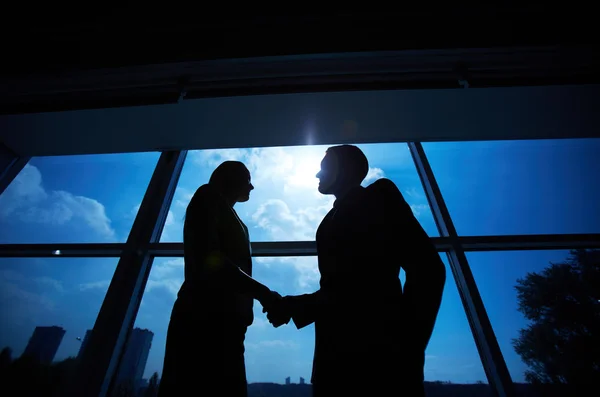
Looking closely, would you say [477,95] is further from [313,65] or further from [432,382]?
[432,382]

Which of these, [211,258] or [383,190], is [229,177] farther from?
[383,190]

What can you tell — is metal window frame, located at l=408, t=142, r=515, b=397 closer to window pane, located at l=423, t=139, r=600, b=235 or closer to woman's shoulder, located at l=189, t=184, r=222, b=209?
window pane, located at l=423, t=139, r=600, b=235

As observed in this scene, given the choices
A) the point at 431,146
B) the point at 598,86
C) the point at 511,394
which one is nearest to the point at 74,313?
the point at 511,394

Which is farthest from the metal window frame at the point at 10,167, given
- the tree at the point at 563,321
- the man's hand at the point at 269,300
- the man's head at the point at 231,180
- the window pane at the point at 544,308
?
the tree at the point at 563,321

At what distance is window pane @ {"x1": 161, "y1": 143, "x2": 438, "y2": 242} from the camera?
206 centimetres

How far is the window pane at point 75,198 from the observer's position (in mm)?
2148

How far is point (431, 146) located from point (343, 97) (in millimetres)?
1199

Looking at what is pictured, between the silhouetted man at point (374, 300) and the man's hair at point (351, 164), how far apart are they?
0.49ft

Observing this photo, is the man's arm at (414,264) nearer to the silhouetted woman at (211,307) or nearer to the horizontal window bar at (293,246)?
the silhouetted woman at (211,307)

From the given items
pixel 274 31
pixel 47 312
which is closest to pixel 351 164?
pixel 274 31

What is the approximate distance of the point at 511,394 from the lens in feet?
4.47

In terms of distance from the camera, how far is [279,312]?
900 millimetres

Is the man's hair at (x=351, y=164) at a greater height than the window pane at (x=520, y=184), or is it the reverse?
the window pane at (x=520, y=184)

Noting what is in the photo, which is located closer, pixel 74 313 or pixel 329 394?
pixel 329 394
